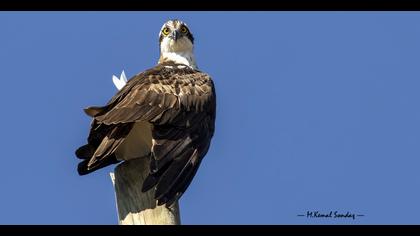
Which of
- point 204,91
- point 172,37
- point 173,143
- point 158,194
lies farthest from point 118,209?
point 172,37

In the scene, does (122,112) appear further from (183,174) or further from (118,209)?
(118,209)

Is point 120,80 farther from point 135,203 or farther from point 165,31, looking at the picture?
point 135,203

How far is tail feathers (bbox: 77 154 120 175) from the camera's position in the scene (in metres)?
8.23

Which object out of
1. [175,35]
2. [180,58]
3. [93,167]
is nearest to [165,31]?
[175,35]

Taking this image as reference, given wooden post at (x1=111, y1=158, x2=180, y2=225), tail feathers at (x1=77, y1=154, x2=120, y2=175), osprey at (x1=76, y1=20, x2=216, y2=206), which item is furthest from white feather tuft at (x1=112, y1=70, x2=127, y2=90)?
wooden post at (x1=111, y1=158, x2=180, y2=225)

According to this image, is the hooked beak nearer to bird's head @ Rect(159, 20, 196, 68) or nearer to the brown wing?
bird's head @ Rect(159, 20, 196, 68)

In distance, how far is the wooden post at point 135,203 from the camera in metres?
6.66

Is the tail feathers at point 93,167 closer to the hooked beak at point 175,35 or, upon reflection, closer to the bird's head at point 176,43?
the bird's head at point 176,43

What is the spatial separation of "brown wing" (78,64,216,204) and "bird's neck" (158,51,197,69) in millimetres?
1786

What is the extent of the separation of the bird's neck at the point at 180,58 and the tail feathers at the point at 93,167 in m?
3.27

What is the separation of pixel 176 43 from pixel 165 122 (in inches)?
124

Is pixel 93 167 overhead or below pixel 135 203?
overhead

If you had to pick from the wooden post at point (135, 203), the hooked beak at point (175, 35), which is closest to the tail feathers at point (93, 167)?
the wooden post at point (135, 203)

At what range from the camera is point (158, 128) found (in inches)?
331
